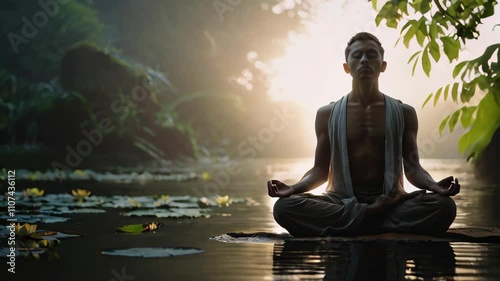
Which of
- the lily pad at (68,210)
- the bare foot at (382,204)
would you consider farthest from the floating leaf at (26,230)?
the lily pad at (68,210)

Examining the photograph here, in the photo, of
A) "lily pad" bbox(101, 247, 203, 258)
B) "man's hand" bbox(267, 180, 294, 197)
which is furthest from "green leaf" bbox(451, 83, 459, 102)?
"lily pad" bbox(101, 247, 203, 258)

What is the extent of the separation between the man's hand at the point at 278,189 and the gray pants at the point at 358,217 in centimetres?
7

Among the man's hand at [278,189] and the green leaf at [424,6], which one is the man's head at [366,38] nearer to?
the green leaf at [424,6]

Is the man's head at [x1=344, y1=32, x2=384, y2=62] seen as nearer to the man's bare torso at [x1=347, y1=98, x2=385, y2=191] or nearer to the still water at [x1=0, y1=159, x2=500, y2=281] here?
the man's bare torso at [x1=347, y1=98, x2=385, y2=191]

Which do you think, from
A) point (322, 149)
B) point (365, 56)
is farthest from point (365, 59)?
point (322, 149)

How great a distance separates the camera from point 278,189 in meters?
4.92

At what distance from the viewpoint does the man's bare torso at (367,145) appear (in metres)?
5.08

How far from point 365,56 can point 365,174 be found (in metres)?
0.74

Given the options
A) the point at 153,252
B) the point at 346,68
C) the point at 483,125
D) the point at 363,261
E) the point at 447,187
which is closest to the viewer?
the point at 363,261

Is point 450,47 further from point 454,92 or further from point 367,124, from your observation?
point 367,124

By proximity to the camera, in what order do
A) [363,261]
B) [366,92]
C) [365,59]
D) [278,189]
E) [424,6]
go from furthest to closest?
[366,92], [365,59], [278,189], [424,6], [363,261]

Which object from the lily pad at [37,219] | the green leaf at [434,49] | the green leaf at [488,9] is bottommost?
the lily pad at [37,219]

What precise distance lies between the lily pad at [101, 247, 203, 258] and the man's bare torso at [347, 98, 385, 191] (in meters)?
1.39

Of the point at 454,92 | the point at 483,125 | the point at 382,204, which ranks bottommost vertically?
the point at 382,204
